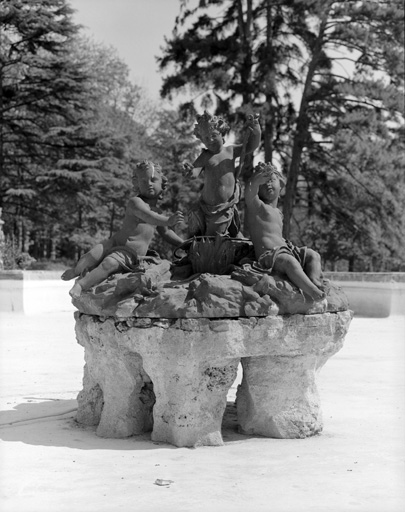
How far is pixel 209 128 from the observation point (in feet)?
19.7

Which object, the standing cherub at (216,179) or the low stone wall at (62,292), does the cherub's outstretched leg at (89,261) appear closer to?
the standing cherub at (216,179)

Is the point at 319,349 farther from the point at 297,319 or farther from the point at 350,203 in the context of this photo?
the point at 350,203

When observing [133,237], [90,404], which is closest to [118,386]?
[90,404]

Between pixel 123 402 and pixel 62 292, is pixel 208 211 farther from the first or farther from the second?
pixel 62 292

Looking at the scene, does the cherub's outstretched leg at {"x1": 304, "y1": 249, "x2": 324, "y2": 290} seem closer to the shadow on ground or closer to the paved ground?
the paved ground

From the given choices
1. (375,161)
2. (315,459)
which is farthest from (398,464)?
(375,161)

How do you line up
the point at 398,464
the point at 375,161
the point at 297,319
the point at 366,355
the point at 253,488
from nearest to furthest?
the point at 253,488 → the point at 398,464 → the point at 297,319 → the point at 366,355 → the point at 375,161

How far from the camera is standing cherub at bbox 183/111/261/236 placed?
5.96 m

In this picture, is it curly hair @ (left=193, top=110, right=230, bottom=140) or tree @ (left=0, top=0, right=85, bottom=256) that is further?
tree @ (left=0, top=0, right=85, bottom=256)

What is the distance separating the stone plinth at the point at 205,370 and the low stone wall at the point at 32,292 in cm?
1104

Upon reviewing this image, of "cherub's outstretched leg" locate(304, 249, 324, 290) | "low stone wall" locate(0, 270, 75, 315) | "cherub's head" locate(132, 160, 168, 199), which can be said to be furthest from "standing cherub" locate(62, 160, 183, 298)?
"low stone wall" locate(0, 270, 75, 315)

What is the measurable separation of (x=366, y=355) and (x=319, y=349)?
5.36 m

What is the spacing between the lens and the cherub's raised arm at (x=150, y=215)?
5820 millimetres

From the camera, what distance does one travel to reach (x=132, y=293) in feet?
17.9
